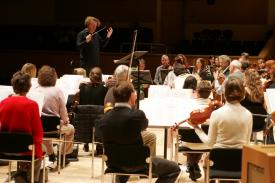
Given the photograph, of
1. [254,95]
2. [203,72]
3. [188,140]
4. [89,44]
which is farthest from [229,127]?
[203,72]

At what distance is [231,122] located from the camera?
497 cm

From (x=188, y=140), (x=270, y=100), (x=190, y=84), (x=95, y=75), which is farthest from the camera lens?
(x=190, y=84)

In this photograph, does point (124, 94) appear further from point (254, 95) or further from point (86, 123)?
point (254, 95)

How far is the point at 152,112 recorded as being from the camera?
6586 mm

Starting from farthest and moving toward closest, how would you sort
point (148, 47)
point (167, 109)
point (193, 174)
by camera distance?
1. point (148, 47)
2. point (193, 174)
3. point (167, 109)

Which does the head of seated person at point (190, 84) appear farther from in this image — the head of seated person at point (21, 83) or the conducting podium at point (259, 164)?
the conducting podium at point (259, 164)

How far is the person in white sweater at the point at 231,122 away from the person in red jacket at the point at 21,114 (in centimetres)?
169

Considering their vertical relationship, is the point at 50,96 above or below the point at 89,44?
below

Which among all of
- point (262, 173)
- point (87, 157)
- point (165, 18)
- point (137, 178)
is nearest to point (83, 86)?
point (87, 157)

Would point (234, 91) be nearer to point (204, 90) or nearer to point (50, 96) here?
point (204, 90)

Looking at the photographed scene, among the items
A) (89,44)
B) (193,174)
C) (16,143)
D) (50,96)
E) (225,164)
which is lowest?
(193,174)

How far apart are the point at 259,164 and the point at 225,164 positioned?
2910 mm

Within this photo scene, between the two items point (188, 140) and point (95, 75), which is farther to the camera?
point (95, 75)

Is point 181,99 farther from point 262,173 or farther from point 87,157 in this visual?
point 262,173
